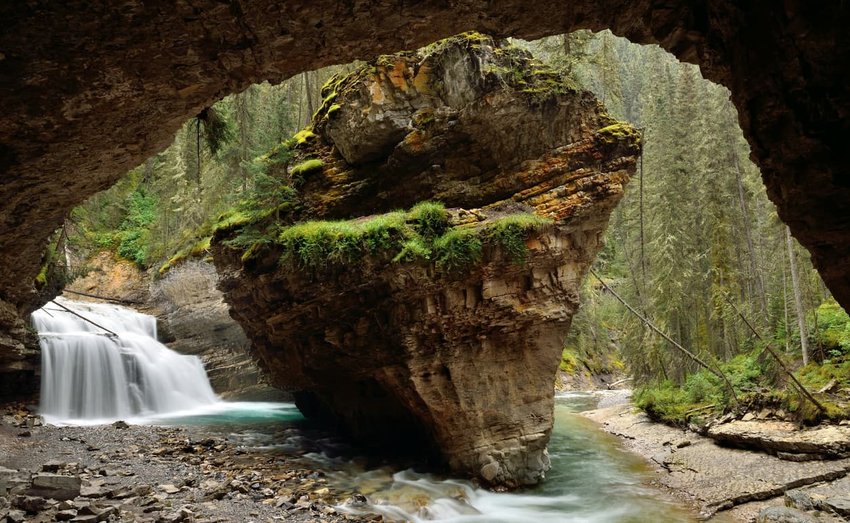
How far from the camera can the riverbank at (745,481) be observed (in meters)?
8.77

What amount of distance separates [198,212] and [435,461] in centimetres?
1834

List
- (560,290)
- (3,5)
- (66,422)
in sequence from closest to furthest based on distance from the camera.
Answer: (3,5)
(560,290)
(66,422)

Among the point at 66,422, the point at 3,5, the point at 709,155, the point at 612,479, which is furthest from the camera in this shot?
the point at 709,155

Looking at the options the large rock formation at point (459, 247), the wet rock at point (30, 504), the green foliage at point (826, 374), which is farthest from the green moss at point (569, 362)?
the wet rock at point (30, 504)

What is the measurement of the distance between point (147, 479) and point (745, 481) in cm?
1232

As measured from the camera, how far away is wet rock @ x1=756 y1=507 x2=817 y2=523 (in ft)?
26.1

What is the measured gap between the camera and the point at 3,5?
341cm

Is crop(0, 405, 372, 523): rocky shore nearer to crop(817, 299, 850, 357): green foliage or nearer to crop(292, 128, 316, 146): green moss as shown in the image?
crop(292, 128, 316, 146): green moss

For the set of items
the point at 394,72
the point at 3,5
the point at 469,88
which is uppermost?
the point at 394,72

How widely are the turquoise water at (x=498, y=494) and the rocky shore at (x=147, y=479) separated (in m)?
0.74

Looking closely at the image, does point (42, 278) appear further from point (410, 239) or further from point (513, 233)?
point (513, 233)

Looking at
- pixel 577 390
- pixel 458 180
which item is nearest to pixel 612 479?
pixel 458 180

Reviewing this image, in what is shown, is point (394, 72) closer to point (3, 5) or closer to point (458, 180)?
point (458, 180)

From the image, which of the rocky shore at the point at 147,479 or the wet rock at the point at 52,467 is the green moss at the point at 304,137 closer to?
the rocky shore at the point at 147,479
